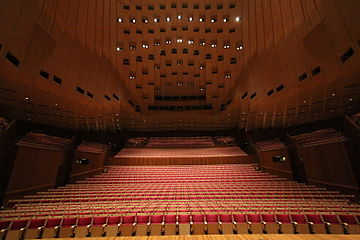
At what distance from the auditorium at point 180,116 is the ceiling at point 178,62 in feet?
0.18

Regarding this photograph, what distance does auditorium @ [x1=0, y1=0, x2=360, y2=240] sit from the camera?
3371 millimetres

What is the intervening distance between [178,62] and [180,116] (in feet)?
11.1

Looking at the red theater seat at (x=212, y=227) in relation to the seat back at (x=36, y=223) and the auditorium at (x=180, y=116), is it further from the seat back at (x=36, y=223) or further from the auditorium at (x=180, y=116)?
the seat back at (x=36, y=223)

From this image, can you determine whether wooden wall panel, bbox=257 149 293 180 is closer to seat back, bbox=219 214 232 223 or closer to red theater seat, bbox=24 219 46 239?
seat back, bbox=219 214 232 223

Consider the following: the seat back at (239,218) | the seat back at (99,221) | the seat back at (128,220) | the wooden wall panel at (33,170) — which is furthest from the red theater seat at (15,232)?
the seat back at (239,218)

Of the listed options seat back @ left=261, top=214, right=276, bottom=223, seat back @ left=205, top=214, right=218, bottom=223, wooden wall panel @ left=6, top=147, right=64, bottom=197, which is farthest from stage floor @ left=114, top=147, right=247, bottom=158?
Answer: seat back @ left=205, top=214, right=218, bottom=223

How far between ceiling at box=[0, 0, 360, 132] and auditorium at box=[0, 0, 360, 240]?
6 cm

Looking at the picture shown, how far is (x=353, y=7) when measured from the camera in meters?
4.46

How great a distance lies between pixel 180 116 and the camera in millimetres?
12359

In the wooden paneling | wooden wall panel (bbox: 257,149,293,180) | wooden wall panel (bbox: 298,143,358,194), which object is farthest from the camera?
the wooden paneling

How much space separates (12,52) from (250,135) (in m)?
11.5

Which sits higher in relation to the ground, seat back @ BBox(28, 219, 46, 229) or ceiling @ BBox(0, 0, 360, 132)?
ceiling @ BBox(0, 0, 360, 132)

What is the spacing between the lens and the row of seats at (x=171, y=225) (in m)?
2.98

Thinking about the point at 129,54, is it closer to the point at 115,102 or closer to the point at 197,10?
the point at 115,102
